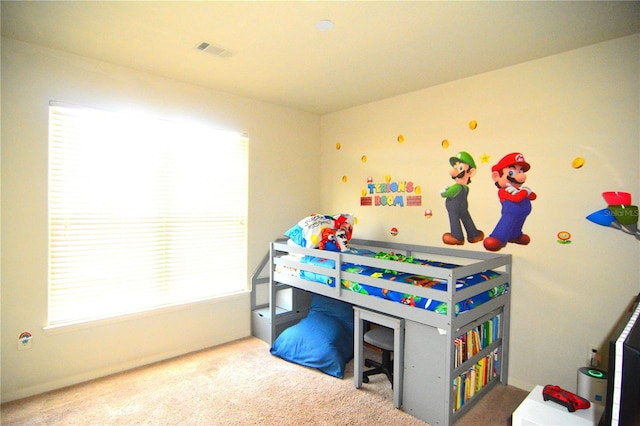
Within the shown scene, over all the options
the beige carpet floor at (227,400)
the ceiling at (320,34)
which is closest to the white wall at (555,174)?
the ceiling at (320,34)

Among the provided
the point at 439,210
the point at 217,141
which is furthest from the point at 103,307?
the point at 439,210

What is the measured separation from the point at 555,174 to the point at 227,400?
271 cm

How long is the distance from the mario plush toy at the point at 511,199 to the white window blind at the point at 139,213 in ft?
7.38

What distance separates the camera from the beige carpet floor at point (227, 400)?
219cm

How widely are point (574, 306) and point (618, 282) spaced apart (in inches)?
11.7

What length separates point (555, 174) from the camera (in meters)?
2.45

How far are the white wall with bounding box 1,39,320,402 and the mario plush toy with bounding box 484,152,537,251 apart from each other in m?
2.19

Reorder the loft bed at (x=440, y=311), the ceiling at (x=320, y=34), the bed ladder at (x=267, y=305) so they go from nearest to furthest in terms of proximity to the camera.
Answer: the ceiling at (x=320, y=34) → the loft bed at (x=440, y=311) → the bed ladder at (x=267, y=305)

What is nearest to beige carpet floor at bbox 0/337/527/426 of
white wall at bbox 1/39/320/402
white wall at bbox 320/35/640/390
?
white wall at bbox 1/39/320/402

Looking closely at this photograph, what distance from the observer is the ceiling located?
1.88 m

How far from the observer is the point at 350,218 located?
3242 mm

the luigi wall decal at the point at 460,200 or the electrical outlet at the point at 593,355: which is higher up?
the luigi wall decal at the point at 460,200

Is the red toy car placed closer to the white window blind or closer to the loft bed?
the loft bed

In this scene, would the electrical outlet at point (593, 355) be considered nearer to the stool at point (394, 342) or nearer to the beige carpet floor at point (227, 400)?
the beige carpet floor at point (227, 400)
